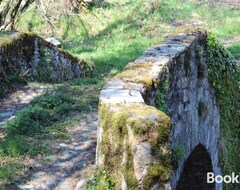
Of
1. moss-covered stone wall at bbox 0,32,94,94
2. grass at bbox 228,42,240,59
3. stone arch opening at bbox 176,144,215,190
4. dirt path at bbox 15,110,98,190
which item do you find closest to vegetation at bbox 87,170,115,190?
dirt path at bbox 15,110,98,190

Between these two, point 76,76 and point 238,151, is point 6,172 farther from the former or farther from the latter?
point 76,76

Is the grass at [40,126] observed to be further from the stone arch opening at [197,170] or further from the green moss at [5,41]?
the stone arch opening at [197,170]

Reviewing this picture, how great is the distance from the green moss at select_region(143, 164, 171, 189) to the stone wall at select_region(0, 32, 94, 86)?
5.19 meters

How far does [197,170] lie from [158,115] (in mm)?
4088

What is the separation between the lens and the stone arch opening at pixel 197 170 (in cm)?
724

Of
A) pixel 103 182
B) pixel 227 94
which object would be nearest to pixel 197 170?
pixel 227 94

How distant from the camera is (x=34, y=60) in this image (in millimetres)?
9453

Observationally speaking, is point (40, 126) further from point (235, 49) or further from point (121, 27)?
point (121, 27)

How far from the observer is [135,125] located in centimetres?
345

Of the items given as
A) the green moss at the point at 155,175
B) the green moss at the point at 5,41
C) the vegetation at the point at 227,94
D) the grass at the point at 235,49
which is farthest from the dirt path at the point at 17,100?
the grass at the point at 235,49

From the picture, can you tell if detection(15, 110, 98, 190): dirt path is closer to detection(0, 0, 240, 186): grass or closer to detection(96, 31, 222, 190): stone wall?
detection(96, 31, 222, 190): stone wall

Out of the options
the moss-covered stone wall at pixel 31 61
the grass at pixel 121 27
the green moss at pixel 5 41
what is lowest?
the moss-covered stone wall at pixel 31 61

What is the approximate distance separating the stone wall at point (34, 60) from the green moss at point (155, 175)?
5.19 metres

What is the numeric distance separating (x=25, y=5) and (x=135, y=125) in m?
8.47
